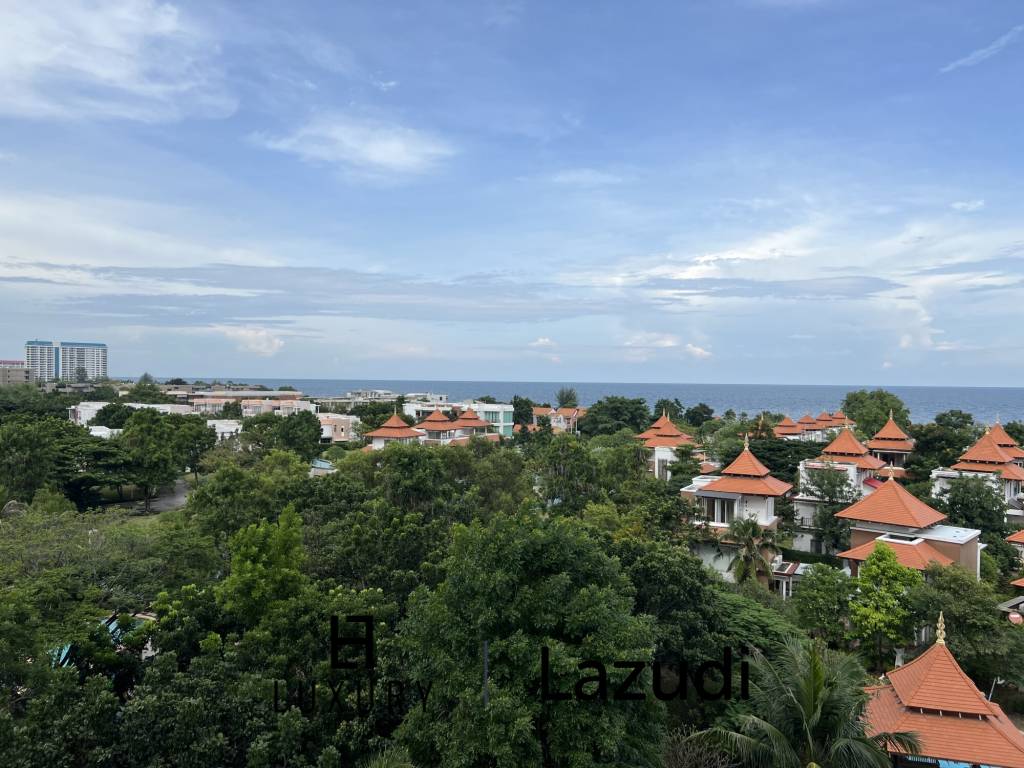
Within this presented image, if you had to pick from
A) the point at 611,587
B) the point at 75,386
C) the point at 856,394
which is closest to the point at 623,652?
the point at 611,587

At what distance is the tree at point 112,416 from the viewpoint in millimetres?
54906

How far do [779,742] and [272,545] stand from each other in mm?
9582

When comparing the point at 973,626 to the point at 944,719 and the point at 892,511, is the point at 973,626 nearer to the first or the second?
the point at 944,719

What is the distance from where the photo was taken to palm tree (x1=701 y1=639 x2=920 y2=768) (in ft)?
30.7

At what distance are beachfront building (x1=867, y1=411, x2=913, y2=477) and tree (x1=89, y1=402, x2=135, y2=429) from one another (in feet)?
182

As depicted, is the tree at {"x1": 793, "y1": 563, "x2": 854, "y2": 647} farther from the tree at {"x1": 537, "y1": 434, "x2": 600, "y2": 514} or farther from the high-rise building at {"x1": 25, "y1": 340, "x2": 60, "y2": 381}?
the high-rise building at {"x1": 25, "y1": 340, "x2": 60, "y2": 381}

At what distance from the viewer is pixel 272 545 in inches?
516

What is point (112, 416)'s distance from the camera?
5503 cm

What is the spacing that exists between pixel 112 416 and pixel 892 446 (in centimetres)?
5826

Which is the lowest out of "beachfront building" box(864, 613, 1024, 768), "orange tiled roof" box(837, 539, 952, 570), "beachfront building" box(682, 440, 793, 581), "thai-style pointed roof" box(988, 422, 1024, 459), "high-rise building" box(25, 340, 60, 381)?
"beachfront building" box(864, 613, 1024, 768)

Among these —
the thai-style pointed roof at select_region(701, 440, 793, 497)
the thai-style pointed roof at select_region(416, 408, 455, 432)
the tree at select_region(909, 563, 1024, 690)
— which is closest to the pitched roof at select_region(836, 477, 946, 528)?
the thai-style pointed roof at select_region(701, 440, 793, 497)

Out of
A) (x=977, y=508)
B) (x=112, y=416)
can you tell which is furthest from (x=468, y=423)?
(x=977, y=508)

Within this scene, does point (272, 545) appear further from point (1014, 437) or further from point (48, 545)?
point (1014, 437)

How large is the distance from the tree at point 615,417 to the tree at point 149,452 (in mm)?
37398
